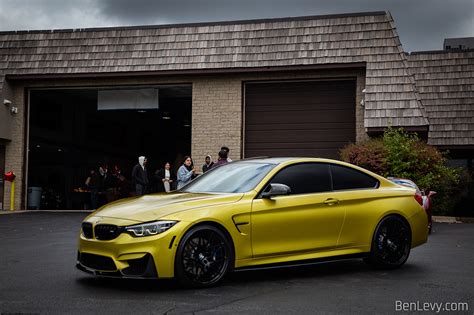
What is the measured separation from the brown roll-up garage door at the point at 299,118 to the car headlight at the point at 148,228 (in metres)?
14.8

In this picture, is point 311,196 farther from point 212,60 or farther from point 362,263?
point 212,60

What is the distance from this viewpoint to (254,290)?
7.13 metres

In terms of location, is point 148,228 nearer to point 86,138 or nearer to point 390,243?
point 390,243

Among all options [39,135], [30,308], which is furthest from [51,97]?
[30,308]

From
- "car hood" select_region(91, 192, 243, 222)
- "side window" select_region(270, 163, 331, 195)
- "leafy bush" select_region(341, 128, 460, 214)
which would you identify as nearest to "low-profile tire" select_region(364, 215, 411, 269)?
"side window" select_region(270, 163, 331, 195)

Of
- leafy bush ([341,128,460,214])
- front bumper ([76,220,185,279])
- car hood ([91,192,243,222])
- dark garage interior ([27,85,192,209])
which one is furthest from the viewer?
dark garage interior ([27,85,192,209])

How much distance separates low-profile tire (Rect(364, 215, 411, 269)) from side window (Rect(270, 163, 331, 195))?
896 mm

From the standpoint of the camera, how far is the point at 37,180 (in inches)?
1134

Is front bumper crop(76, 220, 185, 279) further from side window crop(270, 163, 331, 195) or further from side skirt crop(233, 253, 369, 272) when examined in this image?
side window crop(270, 163, 331, 195)

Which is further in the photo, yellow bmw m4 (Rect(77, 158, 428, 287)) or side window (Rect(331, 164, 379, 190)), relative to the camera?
side window (Rect(331, 164, 379, 190))

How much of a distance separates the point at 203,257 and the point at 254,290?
62 cm

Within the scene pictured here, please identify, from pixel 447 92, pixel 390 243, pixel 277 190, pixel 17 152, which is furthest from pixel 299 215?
pixel 447 92

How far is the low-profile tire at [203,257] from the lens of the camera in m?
7.01

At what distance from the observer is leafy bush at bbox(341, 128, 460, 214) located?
1891 centimetres
